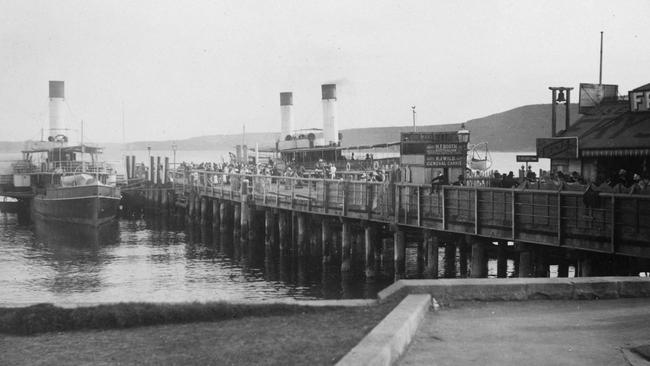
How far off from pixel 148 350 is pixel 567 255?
1266cm

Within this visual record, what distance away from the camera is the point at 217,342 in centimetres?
792

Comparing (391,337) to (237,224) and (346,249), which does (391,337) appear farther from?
(237,224)

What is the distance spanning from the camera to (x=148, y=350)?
7.80m

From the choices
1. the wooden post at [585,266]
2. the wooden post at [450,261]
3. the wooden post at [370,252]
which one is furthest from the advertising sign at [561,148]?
the wooden post at [585,266]

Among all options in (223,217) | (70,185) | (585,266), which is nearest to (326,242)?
(585,266)

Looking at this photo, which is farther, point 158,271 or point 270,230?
point 270,230

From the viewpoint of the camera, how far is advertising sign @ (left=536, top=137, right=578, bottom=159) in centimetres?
2383

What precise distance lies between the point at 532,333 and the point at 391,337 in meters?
2.06

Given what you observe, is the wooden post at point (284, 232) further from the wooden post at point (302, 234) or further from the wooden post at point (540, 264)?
the wooden post at point (540, 264)

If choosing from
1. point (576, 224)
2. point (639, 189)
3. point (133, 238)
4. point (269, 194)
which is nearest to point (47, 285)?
point (269, 194)

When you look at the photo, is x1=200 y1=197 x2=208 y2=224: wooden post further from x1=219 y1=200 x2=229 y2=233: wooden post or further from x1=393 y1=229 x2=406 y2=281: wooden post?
x1=393 y1=229 x2=406 y2=281: wooden post

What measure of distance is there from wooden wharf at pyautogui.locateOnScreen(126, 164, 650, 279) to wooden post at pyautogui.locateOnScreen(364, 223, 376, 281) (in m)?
0.04

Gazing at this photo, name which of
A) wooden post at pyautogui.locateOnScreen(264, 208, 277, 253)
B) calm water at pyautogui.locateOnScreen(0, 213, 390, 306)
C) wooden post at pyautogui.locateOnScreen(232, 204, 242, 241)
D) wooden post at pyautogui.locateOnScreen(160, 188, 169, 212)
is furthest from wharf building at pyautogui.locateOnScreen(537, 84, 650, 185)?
wooden post at pyautogui.locateOnScreen(160, 188, 169, 212)

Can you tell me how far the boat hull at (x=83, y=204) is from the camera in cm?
4612
